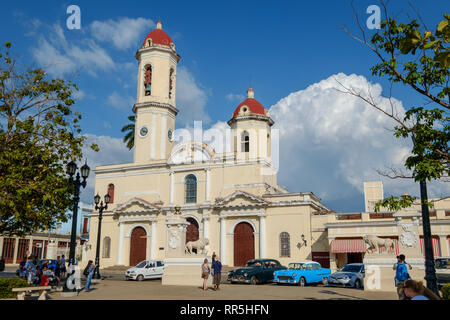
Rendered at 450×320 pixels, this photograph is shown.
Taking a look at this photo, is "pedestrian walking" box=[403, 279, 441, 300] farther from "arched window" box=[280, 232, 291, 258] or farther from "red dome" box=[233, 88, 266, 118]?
"red dome" box=[233, 88, 266, 118]

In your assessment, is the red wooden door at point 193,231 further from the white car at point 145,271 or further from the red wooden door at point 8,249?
the red wooden door at point 8,249

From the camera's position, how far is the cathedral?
105 ft

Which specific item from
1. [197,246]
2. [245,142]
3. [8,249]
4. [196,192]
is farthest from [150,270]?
[8,249]

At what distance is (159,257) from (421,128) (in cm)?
2936

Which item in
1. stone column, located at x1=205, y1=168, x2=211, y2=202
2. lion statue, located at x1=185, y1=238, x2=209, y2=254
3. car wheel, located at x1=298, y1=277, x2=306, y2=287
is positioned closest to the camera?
lion statue, located at x1=185, y1=238, x2=209, y2=254

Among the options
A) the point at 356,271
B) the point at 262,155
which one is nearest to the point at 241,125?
the point at 262,155

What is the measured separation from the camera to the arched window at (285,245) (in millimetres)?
31359

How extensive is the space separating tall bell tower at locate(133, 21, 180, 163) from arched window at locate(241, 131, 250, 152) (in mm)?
7627

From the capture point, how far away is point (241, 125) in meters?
37.1

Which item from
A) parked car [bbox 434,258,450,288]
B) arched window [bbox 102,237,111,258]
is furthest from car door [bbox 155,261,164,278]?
parked car [bbox 434,258,450,288]

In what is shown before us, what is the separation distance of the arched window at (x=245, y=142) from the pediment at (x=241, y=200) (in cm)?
544

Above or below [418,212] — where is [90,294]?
below

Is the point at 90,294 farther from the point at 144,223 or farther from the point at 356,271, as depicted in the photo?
the point at 144,223

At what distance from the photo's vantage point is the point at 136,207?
36.7m
